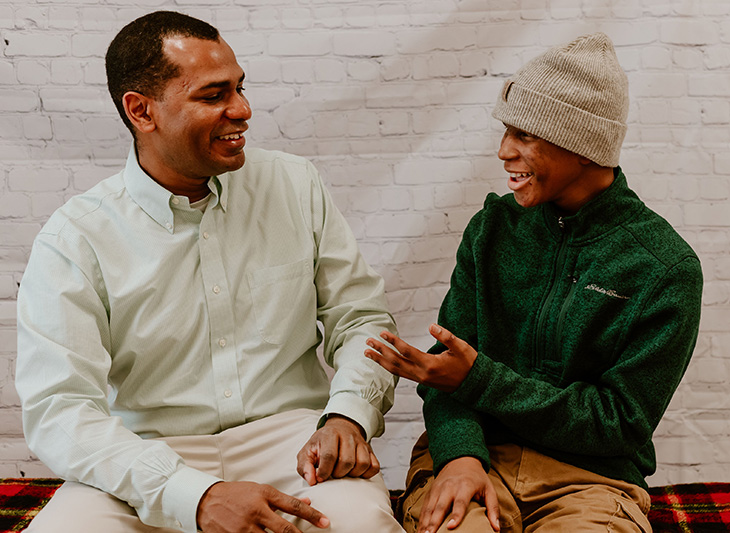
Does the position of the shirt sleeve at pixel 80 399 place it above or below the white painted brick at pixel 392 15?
below

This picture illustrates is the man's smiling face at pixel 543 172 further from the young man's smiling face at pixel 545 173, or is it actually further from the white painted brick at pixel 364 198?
the white painted brick at pixel 364 198

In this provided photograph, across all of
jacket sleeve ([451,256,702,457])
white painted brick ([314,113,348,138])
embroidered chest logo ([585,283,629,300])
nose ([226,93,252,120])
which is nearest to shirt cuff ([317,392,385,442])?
jacket sleeve ([451,256,702,457])

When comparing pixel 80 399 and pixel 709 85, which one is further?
pixel 709 85

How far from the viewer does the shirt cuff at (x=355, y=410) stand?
5.74 ft

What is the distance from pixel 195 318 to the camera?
1.84 metres

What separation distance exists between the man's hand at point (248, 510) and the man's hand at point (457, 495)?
0.22 m

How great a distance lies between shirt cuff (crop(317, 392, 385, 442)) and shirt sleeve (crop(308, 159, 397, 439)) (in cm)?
5

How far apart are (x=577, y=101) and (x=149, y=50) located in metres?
0.96

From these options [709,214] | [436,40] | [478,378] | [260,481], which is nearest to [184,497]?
[260,481]

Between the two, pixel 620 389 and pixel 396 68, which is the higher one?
pixel 396 68

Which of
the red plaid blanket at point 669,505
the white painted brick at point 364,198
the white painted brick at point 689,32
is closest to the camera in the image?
the red plaid blanket at point 669,505

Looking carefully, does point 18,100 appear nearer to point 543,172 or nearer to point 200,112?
point 200,112

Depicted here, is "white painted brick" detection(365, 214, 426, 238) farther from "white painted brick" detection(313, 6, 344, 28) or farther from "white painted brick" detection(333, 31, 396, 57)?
"white painted brick" detection(313, 6, 344, 28)

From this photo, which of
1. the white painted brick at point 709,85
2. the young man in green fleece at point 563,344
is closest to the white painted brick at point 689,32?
the white painted brick at point 709,85
